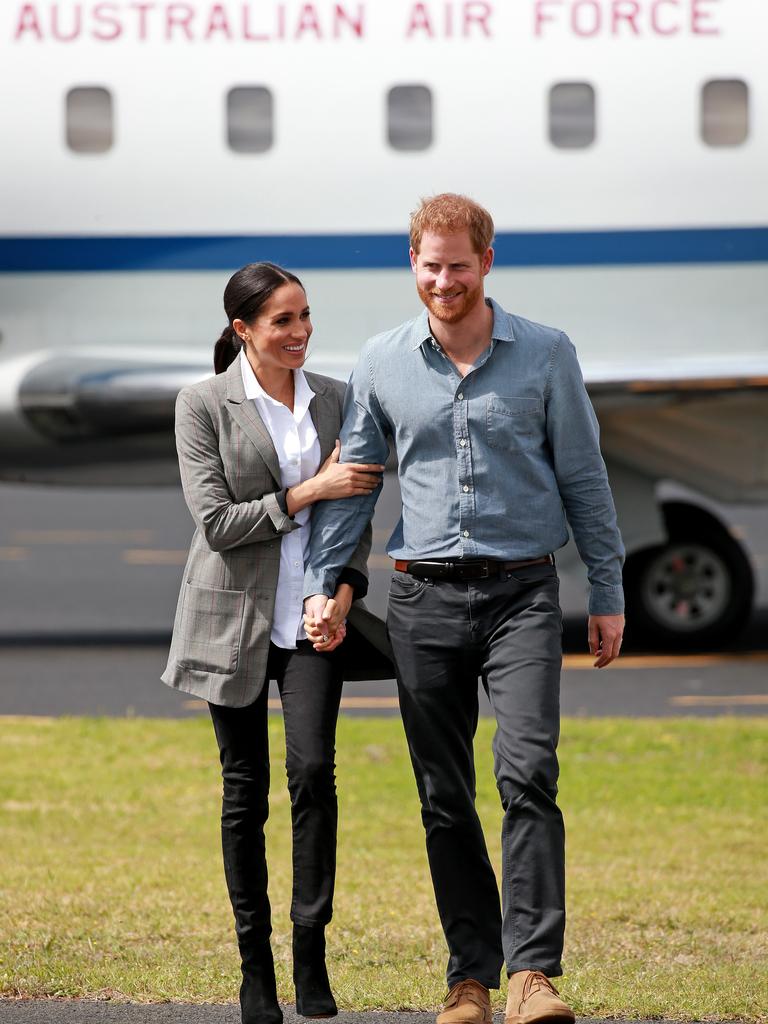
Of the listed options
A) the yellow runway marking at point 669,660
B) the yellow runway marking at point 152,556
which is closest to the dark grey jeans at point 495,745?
the yellow runway marking at point 669,660

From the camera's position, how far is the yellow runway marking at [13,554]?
1745cm

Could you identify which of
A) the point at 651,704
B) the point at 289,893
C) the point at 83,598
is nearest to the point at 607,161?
the point at 651,704

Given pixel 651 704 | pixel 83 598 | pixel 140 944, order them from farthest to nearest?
pixel 83 598 < pixel 651 704 < pixel 140 944

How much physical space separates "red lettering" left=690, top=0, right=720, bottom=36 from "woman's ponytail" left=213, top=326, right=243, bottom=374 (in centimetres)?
732

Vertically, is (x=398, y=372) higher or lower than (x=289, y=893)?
higher

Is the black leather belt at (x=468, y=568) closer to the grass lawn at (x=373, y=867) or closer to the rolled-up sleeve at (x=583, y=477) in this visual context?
the rolled-up sleeve at (x=583, y=477)

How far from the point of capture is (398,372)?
4.80 m

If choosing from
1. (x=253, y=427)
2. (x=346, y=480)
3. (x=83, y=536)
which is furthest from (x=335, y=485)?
(x=83, y=536)

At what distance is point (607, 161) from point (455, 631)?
7.51m

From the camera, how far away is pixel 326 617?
186 inches

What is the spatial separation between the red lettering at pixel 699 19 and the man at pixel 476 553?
7378 millimetres

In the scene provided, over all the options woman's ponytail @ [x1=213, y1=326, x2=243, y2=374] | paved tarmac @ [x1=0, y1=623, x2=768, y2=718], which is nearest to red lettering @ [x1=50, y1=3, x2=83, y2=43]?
paved tarmac @ [x1=0, y1=623, x2=768, y2=718]

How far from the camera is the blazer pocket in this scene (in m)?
4.79

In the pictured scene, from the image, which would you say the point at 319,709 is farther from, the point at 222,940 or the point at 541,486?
the point at 222,940
